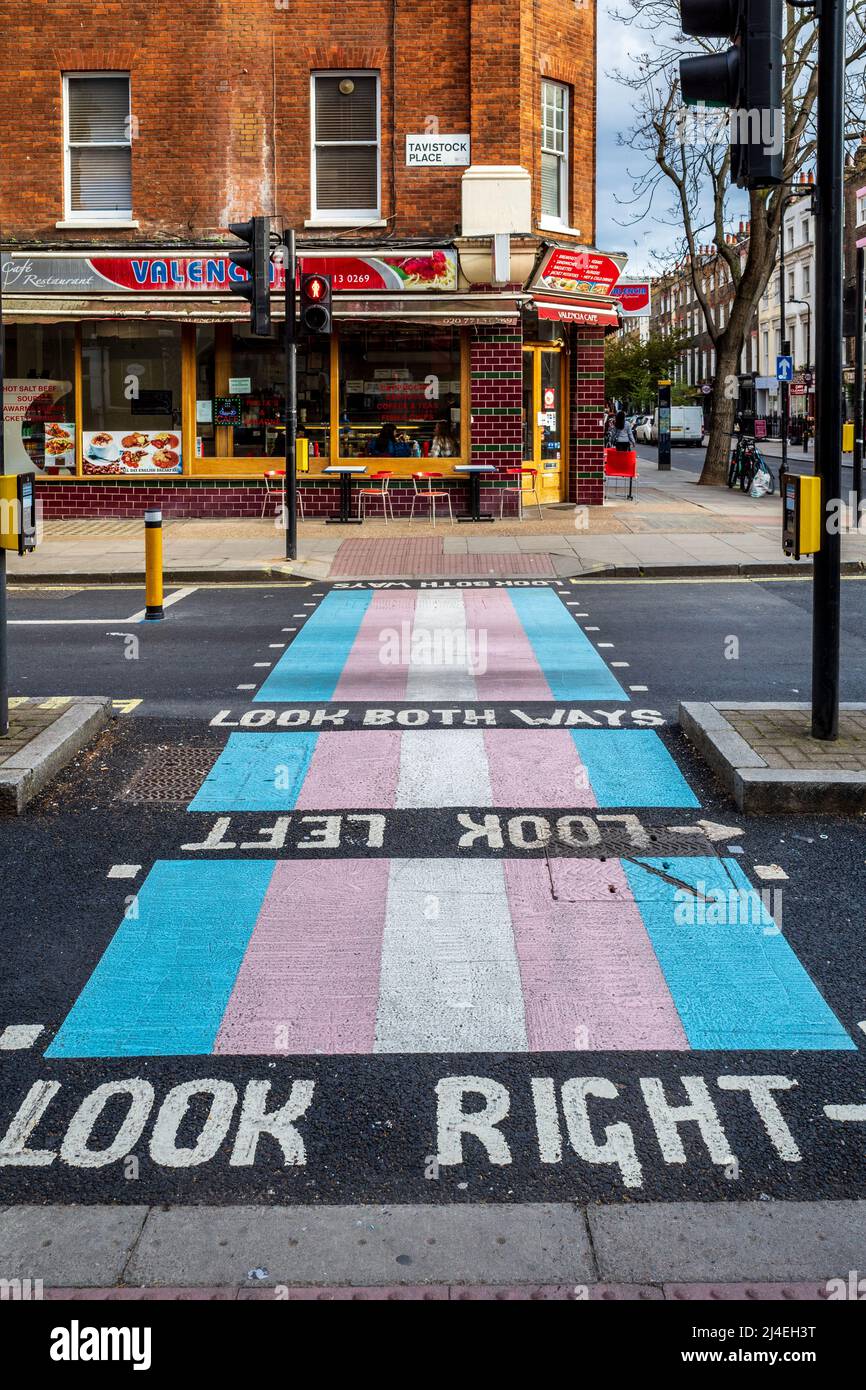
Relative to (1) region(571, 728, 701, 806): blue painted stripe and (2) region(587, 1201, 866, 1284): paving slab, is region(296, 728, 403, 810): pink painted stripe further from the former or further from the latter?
(2) region(587, 1201, 866, 1284): paving slab

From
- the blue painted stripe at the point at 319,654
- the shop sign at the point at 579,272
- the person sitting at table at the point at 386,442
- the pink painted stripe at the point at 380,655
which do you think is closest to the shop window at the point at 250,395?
the person sitting at table at the point at 386,442

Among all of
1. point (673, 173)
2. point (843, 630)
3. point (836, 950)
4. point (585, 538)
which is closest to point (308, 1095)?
point (836, 950)

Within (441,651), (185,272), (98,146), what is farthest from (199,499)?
Answer: (441,651)

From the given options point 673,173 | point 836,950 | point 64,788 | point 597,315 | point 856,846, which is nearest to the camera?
point 836,950

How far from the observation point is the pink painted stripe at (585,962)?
4.57 metres

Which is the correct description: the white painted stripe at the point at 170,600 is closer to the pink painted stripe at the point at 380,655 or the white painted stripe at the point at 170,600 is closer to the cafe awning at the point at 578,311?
the pink painted stripe at the point at 380,655

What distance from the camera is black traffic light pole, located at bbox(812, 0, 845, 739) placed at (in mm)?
6898

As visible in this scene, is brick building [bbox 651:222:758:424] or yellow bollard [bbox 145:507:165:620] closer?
yellow bollard [bbox 145:507:165:620]

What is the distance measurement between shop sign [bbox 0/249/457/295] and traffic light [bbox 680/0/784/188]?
16.2 metres

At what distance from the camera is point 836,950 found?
17.1 feet

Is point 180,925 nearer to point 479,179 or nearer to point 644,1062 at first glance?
point 644,1062

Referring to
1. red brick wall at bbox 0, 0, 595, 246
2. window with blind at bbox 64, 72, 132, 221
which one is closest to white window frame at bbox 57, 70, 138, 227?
window with blind at bbox 64, 72, 132, 221

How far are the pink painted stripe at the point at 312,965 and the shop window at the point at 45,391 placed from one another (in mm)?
18684
